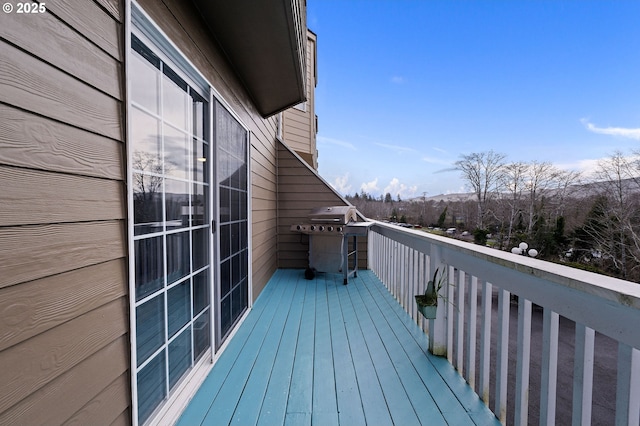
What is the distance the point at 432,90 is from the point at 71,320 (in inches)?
719

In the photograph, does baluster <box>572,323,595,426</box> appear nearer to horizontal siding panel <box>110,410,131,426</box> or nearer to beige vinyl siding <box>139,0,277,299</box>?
horizontal siding panel <box>110,410,131,426</box>

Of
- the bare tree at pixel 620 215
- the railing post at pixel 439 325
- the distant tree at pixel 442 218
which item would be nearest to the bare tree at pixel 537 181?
the bare tree at pixel 620 215

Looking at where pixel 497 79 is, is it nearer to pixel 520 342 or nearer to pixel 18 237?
pixel 520 342

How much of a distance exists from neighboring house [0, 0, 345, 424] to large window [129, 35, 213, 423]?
1 centimetres

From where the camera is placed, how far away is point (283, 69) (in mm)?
2869

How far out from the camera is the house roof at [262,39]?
6.33 ft

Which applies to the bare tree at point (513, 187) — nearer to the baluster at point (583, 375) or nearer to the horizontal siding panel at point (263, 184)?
the horizontal siding panel at point (263, 184)

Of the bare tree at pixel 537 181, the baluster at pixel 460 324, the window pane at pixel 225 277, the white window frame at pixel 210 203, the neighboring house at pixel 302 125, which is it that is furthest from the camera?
the bare tree at pixel 537 181

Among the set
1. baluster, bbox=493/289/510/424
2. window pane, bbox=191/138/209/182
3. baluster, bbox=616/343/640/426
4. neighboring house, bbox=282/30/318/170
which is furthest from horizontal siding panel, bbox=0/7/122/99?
neighboring house, bbox=282/30/318/170

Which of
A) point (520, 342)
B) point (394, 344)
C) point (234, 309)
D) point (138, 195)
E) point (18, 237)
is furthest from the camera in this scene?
point (234, 309)

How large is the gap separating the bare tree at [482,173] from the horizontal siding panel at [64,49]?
27.7m

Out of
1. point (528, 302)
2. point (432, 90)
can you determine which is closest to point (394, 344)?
point (528, 302)

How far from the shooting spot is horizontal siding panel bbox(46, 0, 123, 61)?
88cm

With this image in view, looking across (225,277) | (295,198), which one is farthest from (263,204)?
(225,277)
